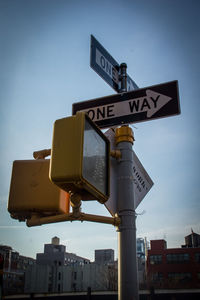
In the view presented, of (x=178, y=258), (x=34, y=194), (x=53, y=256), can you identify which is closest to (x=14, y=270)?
(x=53, y=256)

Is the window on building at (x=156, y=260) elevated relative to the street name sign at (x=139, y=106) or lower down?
lower down

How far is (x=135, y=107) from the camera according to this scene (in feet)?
10.2

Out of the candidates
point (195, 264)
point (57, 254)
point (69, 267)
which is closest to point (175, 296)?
point (195, 264)

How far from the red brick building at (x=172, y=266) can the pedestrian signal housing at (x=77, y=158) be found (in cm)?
5729

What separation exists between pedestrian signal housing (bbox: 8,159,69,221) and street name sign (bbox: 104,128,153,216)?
1.95 feet

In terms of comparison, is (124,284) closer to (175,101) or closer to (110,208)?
(110,208)

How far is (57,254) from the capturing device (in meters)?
78.6

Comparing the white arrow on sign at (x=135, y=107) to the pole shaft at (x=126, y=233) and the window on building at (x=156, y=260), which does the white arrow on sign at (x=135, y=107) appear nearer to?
the pole shaft at (x=126, y=233)

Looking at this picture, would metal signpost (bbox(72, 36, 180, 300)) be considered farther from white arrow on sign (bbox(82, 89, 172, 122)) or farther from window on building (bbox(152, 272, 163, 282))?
window on building (bbox(152, 272, 163, 282))

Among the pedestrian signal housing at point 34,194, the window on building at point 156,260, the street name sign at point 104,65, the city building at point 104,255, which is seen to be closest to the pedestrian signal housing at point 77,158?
the pedestrian signal housing at point 34,194

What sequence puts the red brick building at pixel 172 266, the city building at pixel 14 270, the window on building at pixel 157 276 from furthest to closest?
the city building at pixel 14 270 < the window on building at pixel 157 276 < the red brick building at pixel 172 266

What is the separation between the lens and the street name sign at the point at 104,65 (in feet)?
11.4

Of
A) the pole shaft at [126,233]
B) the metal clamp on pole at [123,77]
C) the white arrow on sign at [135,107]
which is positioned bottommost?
the pole shaft at [126,233]

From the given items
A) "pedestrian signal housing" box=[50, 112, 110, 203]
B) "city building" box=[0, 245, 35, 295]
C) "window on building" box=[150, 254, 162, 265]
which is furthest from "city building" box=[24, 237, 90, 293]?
"pedestrian signal housing" box=[50, 112, 110, 203]
